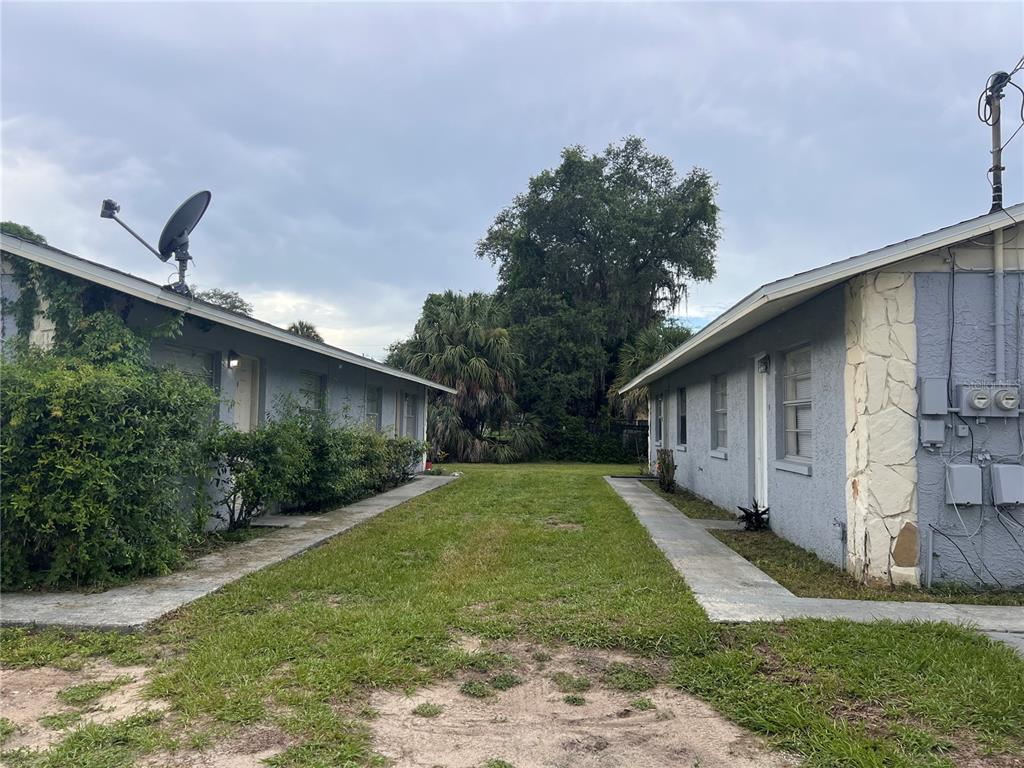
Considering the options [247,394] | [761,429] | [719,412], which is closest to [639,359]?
[719,412]

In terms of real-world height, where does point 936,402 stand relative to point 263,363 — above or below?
below

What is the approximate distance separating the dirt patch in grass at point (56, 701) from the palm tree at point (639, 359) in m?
22.2

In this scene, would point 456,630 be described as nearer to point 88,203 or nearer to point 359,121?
point 88,203

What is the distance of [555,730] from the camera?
3061mm

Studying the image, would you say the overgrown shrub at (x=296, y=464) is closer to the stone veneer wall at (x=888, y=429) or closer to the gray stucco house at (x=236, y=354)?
the gray stucco house at (x=236, y=354)

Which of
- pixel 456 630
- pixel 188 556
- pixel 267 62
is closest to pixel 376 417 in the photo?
pixel 267 62

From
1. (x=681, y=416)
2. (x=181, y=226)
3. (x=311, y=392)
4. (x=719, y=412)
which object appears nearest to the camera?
(x=181, y=226)

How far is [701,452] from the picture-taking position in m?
12.7

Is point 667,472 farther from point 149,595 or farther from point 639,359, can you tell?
point 639,359

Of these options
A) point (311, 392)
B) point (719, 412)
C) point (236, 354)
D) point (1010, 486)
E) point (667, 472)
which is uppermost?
point (236, 354)

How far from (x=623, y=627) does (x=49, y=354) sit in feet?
18.0

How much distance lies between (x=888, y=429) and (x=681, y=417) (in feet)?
32.6

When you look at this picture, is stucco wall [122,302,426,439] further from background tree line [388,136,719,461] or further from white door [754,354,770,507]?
background tree line [388,136,719,461]

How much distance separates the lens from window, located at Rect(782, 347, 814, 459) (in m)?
7.43
